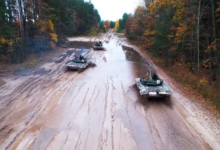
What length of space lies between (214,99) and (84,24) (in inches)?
2378

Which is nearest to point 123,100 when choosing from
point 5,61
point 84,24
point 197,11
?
point 197,11

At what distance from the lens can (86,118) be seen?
27.1 feet

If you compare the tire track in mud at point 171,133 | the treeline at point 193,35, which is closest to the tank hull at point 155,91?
the tire track in mud at point 171,133

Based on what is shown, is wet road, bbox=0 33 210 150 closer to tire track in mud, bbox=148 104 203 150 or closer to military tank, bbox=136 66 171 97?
tire track in mud, bbox=148 104 203 150

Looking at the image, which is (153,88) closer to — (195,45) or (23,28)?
(195,45)

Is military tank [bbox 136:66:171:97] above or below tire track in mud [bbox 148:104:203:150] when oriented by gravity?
above

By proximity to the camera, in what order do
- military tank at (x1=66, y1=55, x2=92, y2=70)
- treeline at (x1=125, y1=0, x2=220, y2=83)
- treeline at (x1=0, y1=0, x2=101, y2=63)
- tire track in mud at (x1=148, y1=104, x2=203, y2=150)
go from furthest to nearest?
treeline at (x1=0, y1=0, x2=101, y2=63) < military tank at (x1=66, y1=55, x2=92, y2=70) < treeline at (x1=125, y1=0, x2=220, y2=83) < tire track in mud at (x1=148, y1=104, x2=203, y2=150)

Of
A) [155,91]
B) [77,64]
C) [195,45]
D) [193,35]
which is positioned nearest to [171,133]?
[155,91]

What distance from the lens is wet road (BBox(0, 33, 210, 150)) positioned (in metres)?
6.58

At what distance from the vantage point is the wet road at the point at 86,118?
6.58m

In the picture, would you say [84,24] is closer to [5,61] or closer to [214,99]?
[5,61]

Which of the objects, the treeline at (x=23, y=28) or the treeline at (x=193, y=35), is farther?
the treeline at (x=23, y=28)

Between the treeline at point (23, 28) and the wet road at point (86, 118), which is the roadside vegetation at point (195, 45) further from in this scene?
the treeline at point (23, 28)

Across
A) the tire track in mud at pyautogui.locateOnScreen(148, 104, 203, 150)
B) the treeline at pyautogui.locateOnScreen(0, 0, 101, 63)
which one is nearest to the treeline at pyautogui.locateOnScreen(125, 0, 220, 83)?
the tire track in mud at pyautogui.locateOnScreen(148, 104, 203, 150)
